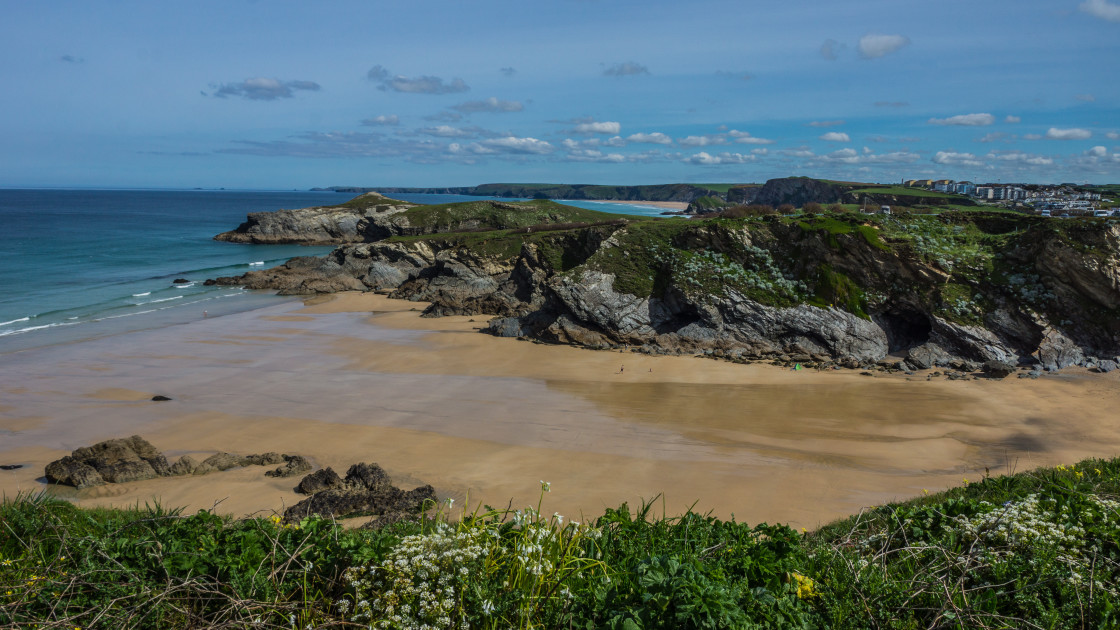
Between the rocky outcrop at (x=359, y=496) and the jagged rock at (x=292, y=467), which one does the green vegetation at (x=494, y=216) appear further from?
the rocky outcrop at (x=359, y=496)

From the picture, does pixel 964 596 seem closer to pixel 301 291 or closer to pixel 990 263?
pixel 990 263

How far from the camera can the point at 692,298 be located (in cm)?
3116

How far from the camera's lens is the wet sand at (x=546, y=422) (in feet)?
47.2

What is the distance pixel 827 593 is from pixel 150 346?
31850mm

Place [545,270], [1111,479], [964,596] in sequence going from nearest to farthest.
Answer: [964,596], [1111,479], [545,270]

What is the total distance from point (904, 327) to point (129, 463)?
32689mm

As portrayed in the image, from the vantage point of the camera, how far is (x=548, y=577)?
14.5 ft

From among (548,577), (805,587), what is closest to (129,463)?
(548,577)

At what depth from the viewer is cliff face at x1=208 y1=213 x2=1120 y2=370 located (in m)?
27.6

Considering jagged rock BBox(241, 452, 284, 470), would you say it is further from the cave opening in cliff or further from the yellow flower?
the cave opening in cliff

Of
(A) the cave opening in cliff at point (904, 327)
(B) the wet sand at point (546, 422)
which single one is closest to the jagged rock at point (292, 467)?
(B) the wet sand at point (546, 422)

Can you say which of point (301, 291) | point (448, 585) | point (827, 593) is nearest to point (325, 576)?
point (448, 585)

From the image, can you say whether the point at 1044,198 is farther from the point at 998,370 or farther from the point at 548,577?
the point at 548,577

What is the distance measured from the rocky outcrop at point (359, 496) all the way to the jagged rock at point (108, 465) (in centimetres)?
416
